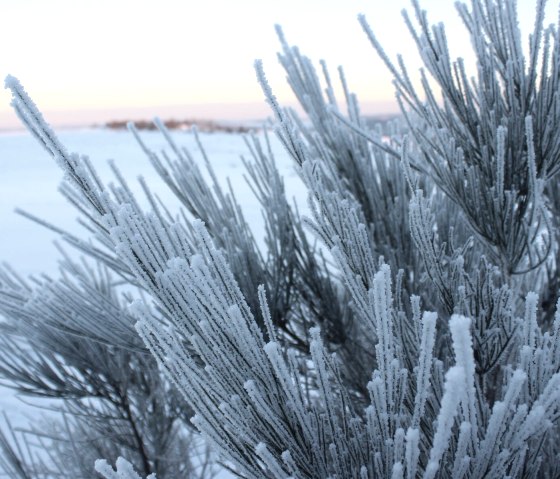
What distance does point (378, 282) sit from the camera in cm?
61

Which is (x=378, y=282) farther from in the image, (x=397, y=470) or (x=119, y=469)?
(x=119, y=469)

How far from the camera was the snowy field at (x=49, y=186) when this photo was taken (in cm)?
747

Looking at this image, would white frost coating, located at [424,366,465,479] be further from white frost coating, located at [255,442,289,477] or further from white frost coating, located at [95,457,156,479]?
white frost coating, located at [95,457,156,479]

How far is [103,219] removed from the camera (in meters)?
0.67

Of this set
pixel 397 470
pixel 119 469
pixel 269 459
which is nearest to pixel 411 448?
pixel 397 470

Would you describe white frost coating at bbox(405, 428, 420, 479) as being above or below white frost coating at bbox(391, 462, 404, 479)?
above

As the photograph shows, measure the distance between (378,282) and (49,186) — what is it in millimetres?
13093

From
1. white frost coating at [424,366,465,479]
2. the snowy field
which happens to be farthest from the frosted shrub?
the snowy field

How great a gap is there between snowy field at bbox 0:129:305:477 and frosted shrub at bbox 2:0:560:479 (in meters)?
0.70

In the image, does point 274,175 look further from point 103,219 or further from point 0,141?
point 0,141

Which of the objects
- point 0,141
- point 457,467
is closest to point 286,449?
point 457,467

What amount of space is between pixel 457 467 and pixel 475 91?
927 mm

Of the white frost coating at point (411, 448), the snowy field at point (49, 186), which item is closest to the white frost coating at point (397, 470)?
the white frost coating at point (411, 448)

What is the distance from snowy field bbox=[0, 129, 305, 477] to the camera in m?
7.47
